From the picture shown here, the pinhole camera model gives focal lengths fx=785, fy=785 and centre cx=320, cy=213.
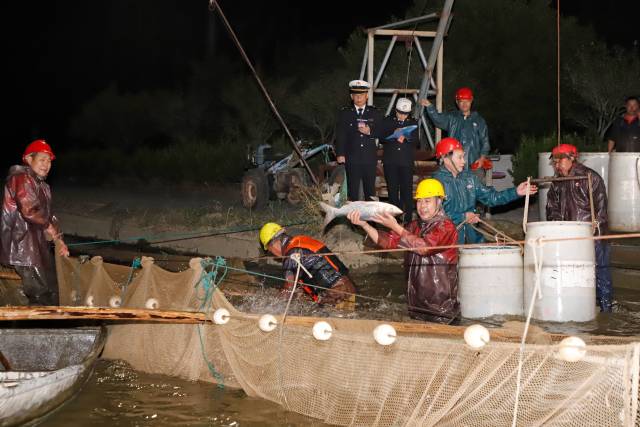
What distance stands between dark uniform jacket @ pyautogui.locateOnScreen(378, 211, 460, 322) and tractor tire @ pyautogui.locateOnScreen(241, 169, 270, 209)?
9821 millimetres

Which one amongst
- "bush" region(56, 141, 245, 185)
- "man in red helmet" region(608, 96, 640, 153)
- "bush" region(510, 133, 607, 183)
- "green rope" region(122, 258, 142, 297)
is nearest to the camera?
"green rope" region(122, 258, 142, 297)

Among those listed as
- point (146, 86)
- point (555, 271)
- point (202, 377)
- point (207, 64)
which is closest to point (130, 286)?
point (202, 377)

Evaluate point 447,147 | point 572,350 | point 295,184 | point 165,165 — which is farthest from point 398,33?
point 165,165

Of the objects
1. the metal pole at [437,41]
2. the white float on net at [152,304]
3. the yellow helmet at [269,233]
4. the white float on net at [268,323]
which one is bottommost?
the white float on net at [152,304]

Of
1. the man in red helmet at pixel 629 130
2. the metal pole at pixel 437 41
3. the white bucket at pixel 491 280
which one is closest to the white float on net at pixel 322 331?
the white bucket at pixel 491 280

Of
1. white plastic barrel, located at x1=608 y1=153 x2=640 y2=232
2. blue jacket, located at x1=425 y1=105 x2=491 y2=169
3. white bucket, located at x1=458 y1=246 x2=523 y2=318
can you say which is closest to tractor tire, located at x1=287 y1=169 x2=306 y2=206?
blue jacket, located at x1=425 y1=105 x2=491 y2=169

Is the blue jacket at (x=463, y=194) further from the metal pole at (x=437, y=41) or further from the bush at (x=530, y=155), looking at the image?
the bush at (x=530, y=155)

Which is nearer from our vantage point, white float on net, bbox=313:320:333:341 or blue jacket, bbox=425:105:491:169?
white float on net, bbox=313:320:333:341

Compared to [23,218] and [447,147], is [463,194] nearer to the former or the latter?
[447,147]

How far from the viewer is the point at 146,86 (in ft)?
174

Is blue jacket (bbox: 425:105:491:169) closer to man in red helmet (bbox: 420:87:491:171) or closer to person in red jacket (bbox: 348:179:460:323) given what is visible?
man in red helmet (bbox: 420:87:491:171)

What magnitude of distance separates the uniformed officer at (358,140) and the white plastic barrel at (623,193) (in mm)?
3517

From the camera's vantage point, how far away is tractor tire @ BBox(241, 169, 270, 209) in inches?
669

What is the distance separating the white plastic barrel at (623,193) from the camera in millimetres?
11367
